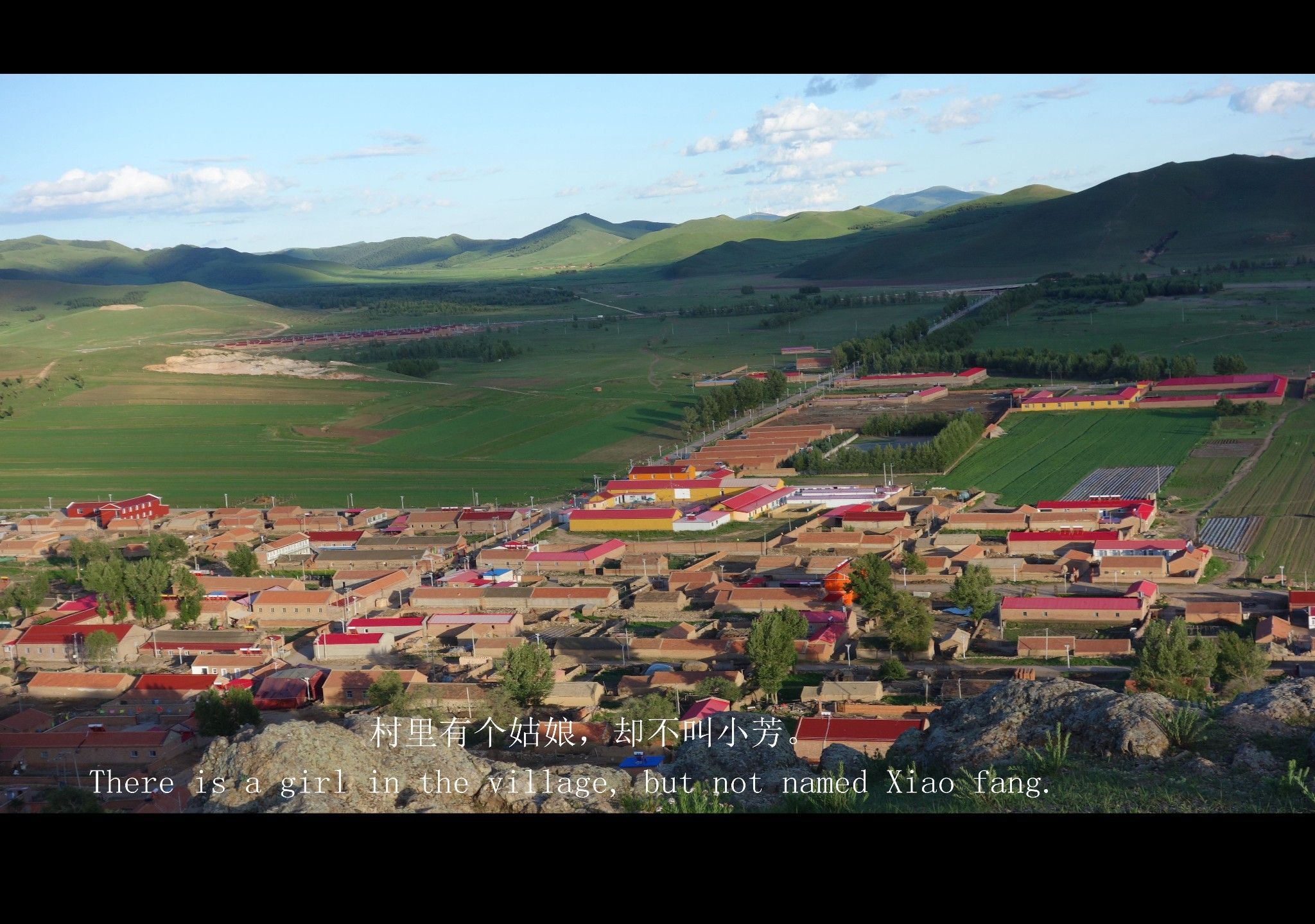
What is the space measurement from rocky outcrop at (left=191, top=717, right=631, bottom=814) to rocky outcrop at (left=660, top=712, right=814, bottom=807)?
25.0 inches

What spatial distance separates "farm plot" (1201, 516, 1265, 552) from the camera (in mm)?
15312

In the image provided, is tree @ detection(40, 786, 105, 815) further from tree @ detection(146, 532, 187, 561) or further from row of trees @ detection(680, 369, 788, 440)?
row of trees @ detection(680, 369, 788, 440)

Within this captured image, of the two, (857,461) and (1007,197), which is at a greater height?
(1007,197)

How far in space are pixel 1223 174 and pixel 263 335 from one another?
46410 millimetres

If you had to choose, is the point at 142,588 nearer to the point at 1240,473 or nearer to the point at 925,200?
the point at 1240,473

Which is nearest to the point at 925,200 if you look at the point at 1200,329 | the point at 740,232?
the point at 740,232

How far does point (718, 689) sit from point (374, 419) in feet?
68.6

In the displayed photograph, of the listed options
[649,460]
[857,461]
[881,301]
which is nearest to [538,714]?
[857,461]

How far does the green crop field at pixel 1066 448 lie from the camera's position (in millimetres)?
20047

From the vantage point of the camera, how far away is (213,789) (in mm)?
5707

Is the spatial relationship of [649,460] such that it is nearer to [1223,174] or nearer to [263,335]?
[263,335]

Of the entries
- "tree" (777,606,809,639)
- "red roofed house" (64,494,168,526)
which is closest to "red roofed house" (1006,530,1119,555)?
"tree" (777,606,809,639)

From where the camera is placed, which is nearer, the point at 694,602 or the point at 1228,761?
the point at 1228,761

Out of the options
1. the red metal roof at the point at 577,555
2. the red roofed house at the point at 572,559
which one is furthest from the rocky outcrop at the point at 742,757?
the red metal roof at the point at 577,555
